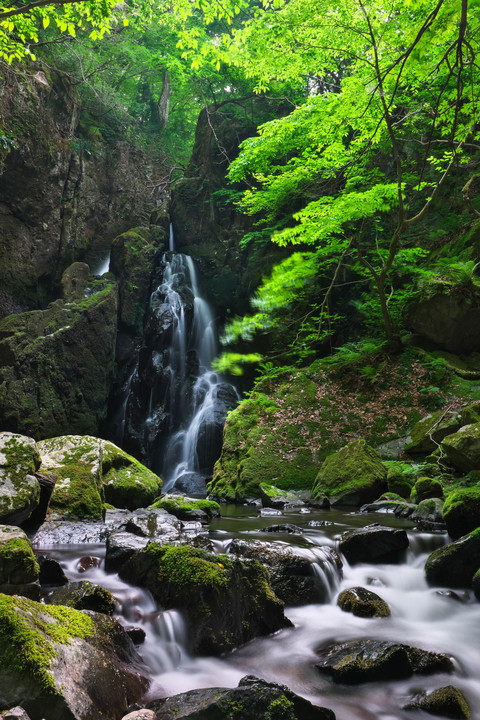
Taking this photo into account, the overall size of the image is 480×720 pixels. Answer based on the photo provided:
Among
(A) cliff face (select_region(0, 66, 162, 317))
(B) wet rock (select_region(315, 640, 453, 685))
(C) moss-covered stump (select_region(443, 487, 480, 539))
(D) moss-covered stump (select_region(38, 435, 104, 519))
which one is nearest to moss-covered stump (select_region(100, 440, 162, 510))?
(D) moss-covered stump (select_region(38, 435, 104, 519))

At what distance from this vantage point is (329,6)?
8.58 metres

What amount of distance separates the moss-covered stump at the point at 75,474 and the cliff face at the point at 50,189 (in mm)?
11267

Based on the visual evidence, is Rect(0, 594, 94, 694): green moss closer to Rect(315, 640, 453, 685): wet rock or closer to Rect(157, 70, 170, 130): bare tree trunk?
Rect(315, 640, 453, 685): wet rock

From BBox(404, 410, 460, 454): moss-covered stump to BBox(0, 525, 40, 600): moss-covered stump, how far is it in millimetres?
7363

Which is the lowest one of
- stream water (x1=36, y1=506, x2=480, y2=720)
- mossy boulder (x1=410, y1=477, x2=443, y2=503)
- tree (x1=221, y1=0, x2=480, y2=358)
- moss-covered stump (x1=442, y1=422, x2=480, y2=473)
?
stream water (x1=36, y1=506, x2=480, y2=720)

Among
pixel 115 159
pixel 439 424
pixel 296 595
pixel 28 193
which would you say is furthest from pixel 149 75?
pixel 296 595

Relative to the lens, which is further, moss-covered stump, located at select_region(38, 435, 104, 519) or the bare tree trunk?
the bare tree trunk

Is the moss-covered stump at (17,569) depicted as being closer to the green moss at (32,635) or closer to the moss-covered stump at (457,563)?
the green moss at (32,635)

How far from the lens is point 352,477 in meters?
8.51

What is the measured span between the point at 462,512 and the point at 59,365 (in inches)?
525

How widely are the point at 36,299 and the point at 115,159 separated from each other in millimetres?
9188

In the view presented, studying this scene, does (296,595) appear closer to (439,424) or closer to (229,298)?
(439,424)

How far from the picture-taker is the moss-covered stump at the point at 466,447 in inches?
256

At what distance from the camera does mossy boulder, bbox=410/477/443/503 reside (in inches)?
272
